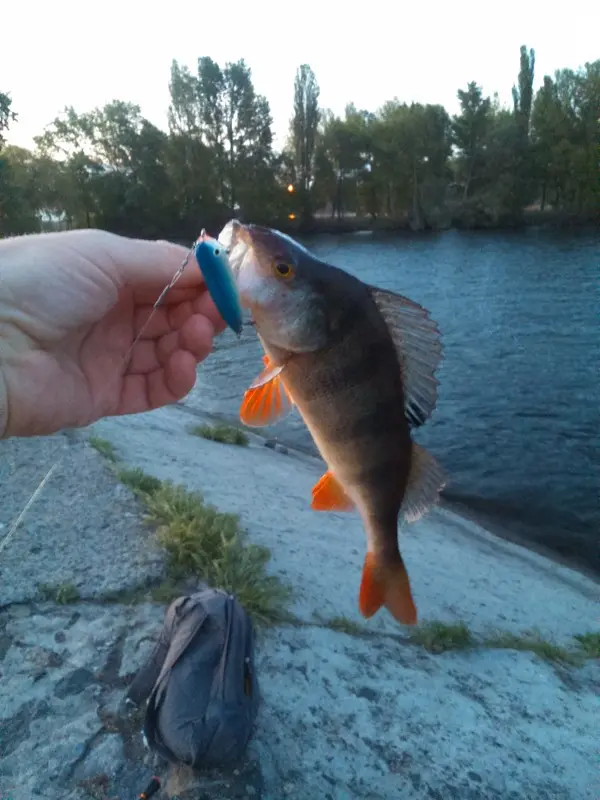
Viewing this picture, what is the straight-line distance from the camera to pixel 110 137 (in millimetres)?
51031

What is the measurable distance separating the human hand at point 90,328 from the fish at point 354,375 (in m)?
0.49

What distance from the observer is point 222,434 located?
9.95m

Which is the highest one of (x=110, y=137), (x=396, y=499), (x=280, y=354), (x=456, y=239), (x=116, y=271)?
(x=110, y=137)

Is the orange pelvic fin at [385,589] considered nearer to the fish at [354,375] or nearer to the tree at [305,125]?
the fish at [354,375]

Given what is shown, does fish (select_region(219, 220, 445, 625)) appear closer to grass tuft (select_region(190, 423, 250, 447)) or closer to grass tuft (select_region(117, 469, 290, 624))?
grass tuft (select_region(117, 469, 290, 624))

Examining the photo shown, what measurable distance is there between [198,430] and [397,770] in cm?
718

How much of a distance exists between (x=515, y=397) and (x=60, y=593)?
457 inches

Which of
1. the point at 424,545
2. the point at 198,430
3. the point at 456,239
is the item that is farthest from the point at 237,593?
the point at 456,239

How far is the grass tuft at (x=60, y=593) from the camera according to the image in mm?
4094

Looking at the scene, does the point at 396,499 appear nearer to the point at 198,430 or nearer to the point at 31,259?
the point at 31,259

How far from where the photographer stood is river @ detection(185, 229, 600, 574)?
384 inches

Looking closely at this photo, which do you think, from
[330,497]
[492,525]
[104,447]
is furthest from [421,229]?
[330,497]

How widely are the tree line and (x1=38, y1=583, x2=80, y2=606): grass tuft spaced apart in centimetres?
4672

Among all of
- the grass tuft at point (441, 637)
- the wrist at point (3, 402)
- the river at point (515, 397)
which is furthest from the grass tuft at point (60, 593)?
the river at point (515, 397)
